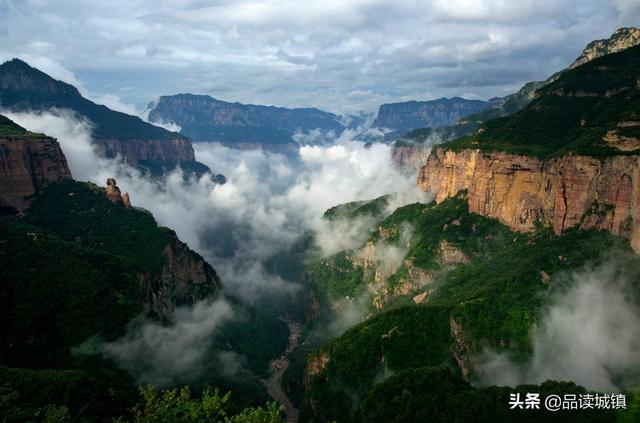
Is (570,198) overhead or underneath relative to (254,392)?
overhead

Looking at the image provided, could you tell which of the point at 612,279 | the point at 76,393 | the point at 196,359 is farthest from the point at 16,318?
the point at 612,279

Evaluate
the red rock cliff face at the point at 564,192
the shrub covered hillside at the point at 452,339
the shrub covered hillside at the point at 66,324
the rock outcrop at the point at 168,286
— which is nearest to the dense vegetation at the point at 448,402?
the shrub covered hillside at the point at 452,339

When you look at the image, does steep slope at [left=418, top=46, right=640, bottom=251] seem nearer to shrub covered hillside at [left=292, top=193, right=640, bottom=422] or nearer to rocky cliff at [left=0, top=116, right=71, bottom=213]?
shrub covered hillside at [left=292, top=193, right=640, bottom=422]

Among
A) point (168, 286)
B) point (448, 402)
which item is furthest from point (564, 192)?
point (168, 286)

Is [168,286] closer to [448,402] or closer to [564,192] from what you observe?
[448,402]

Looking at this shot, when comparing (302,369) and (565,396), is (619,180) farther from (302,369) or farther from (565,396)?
(302,369)

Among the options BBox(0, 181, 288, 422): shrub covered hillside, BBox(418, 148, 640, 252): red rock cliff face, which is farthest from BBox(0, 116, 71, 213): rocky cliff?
BBox(418, 148, 640, 252): red rock cliff face

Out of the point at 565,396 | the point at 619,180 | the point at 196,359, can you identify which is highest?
the point at 619,180
